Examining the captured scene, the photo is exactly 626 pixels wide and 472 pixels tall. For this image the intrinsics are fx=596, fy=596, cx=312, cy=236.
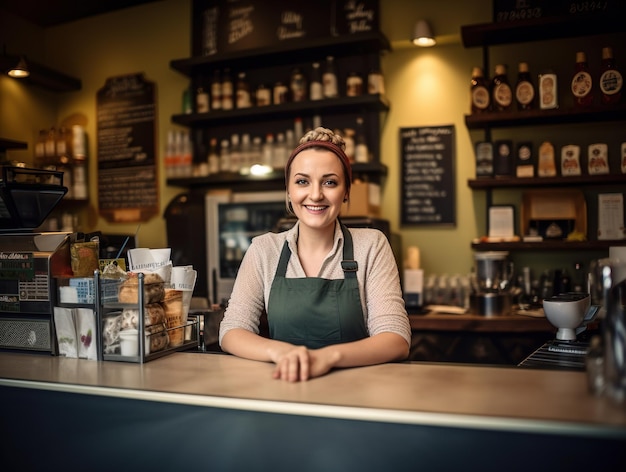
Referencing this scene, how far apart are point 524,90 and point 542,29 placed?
380mm

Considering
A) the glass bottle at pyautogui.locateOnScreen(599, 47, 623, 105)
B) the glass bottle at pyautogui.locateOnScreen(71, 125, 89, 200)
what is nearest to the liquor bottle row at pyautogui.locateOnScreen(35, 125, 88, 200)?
the glass bottle at pyautogui.locateOnScreen(71, 125, 89, 200)

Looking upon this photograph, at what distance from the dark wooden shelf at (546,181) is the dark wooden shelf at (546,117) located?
0.36m

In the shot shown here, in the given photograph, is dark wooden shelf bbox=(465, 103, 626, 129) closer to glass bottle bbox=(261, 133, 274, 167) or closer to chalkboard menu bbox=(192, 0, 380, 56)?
chalkboard menu bbox=(192, 0, 380, 56)

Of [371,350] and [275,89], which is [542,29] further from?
[371,350]

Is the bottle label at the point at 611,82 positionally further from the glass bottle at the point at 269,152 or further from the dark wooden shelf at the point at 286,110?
the glass bottle at the point at 269,152

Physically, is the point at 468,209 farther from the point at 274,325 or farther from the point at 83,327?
the point at 83,327

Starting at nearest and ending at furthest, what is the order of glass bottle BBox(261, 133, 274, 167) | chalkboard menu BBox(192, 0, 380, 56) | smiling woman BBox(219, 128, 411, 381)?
smiling woman BBox(219, 128, 411, 381) < chalkboard menu BBox(192, 0, 380, 56) < glass bottle BBox(261, 133, 274, 167)

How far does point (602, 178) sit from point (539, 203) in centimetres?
43

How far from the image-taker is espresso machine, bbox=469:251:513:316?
3.40 m

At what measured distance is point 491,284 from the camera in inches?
140

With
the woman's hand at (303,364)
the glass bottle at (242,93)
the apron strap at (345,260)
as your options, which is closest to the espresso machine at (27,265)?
the apron strap at (345,260)

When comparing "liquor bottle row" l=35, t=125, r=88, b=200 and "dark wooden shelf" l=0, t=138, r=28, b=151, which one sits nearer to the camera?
"dark wooden shelf" l=0, t=138, r=28, b=151

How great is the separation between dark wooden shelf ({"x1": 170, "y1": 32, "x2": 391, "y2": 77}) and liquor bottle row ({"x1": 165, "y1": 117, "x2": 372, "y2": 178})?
0.47 m

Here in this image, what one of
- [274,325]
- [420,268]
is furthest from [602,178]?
[274,325]
